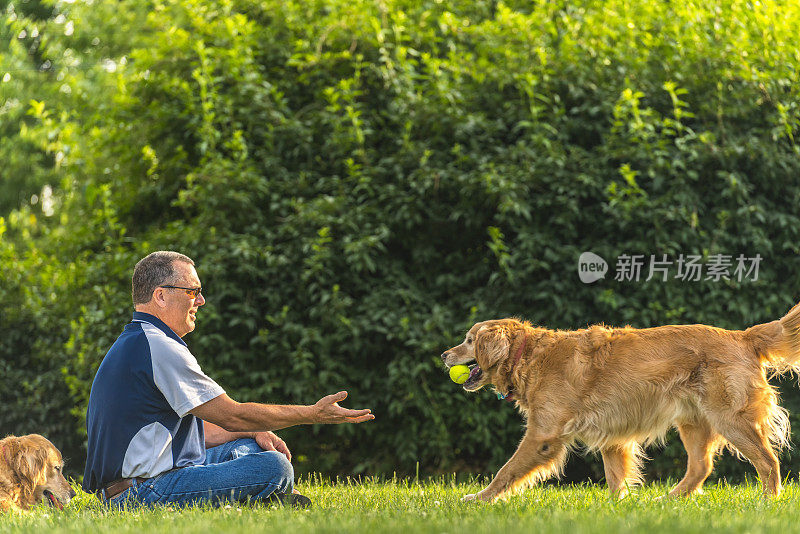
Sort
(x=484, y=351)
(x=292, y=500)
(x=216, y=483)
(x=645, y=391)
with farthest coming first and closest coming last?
(x=484, y=351) < (x=645, y=391) < (x=292, y=500) < (x=216, y=483)

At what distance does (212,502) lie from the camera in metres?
4.03

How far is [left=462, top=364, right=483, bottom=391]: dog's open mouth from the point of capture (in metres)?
5.53

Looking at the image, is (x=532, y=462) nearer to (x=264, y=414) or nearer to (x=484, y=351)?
(x=484, y=351)

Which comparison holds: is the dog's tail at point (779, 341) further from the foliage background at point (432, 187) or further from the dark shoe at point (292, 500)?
the dark shoe at point (292, 500)

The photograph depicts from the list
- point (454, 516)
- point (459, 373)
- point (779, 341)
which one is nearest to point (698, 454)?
point (779, 341)

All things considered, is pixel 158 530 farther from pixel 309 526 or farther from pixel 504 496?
pixel 504 496

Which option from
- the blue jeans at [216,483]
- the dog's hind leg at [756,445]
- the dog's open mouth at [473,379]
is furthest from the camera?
the dog's open mouth at [473,379]

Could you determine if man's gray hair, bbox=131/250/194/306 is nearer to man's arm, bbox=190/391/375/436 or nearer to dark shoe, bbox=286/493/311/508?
man's arm, bbox=190/391/375/436

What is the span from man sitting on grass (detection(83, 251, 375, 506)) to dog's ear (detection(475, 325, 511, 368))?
1.64 metres

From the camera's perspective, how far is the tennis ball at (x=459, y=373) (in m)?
5.62

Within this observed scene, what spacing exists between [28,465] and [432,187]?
3474mm

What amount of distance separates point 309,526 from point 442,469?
10.8 feet

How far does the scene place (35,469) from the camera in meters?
4.57

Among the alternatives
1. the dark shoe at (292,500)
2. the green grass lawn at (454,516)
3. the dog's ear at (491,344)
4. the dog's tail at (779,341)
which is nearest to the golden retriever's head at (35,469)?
the green grass lawn at (454,516)
